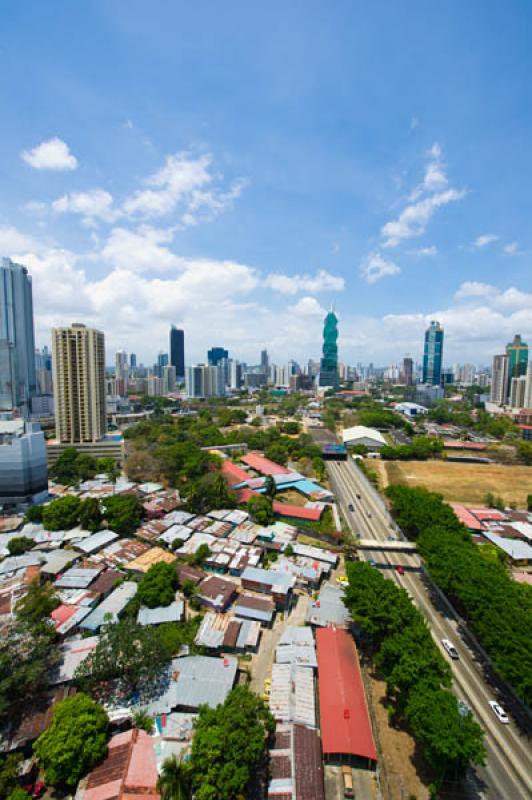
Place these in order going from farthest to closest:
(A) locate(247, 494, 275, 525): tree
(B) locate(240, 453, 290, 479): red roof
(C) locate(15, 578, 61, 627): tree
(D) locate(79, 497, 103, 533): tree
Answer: (B) locate(240, 453, 290, 479): red roof
(A) locate(247, 494, 275, 525): tree
(D) locate(79, 497, 103, 533): tree
(C) locate(15, 578, 61, 627): tree

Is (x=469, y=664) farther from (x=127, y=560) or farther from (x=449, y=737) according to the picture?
(x=127, y=560)

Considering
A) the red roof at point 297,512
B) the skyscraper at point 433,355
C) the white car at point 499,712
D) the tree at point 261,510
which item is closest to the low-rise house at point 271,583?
the tree at point 261,510

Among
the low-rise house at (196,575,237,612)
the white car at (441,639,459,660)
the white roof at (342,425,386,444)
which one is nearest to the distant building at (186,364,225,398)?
the white roof at (342,425,386,444)

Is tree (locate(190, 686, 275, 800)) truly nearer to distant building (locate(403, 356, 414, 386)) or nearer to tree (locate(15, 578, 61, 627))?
tree (locate(15, 578, 61, 627))

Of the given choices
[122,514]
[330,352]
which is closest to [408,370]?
[330,352]

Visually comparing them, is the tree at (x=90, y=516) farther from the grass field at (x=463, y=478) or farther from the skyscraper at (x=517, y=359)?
the skyscraper at (x=517, y=359)

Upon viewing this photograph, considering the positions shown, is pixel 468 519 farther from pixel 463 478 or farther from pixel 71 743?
pixel 71 743

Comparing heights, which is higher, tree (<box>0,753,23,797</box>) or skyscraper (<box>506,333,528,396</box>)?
skyscraper (<box>506,333,528,396</box>)
